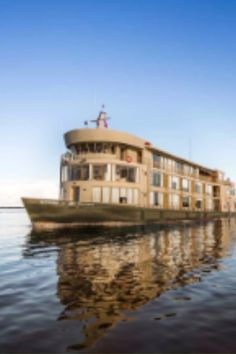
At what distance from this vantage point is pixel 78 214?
30594mm

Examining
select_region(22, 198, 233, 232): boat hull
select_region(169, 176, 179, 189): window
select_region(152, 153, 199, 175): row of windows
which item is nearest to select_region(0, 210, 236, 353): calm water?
select_region(22, 198, 233, 232): boat hull

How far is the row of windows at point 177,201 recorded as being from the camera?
4422 centimetres

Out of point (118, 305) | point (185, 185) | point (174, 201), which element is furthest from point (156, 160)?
point (118, 305)

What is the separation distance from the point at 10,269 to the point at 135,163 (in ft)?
94.5

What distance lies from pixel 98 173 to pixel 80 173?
7.69 ft

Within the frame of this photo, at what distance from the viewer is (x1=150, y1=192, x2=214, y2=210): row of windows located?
44.2 metres

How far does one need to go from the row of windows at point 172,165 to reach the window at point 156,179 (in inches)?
53.7

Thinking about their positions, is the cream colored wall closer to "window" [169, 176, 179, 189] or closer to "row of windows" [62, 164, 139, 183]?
"row of windows" [62, 164, 139, 183]

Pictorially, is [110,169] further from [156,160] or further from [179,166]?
[179,166]

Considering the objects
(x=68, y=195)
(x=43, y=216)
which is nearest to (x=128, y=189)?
(x=68, y=195)

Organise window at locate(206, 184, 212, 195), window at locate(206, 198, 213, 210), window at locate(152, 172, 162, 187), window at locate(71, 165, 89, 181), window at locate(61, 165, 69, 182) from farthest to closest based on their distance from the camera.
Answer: window at locate(206, 184, 212, 195) < window at locate(206, 198, 213, 210) < window at locate(152, 172, 162, 187) < window at locate(61, 165, 69, 182) < window at locate(71, 165, 89, 181)

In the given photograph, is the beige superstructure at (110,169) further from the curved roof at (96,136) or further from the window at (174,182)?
the window at (174,182)

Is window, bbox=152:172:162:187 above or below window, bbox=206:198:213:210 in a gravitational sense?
above

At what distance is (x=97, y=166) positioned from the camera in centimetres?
3622
